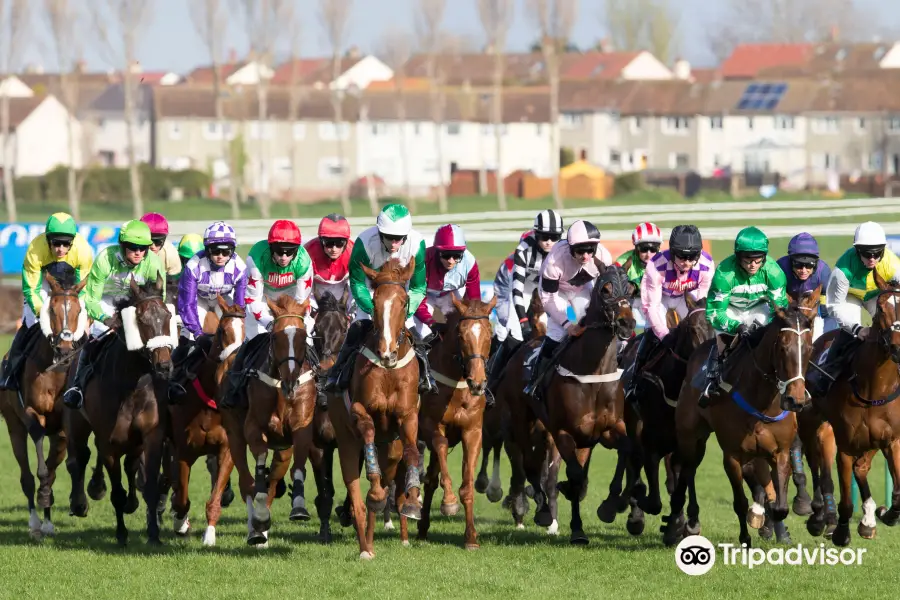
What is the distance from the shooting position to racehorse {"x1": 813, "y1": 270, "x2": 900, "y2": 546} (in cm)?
1116

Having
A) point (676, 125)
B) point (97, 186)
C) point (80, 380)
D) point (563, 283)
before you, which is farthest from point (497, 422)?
point (676, 125)

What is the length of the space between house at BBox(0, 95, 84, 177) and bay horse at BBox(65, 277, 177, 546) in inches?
3020

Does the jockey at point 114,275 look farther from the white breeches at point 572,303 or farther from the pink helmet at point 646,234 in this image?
the pink helmet at point 646,234

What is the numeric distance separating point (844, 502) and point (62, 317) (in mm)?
6325

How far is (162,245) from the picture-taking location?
15.0m

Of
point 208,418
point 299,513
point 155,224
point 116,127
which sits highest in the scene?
point 116,127

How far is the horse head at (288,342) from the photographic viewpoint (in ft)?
36.5

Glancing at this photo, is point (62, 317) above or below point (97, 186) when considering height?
below

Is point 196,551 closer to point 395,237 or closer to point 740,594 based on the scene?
point 395,237

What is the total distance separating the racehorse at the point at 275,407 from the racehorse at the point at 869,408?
12.9 ft

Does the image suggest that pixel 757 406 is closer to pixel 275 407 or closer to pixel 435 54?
pixel 275 407

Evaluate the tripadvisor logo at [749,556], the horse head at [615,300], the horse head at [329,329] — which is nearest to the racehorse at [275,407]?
the horse head at [329,329]

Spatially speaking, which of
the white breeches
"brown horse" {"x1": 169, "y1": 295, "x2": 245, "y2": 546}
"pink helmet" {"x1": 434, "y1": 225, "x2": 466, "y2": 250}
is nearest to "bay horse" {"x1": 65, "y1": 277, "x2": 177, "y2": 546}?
"brown horse" {"x1": 169, "y1": 295, "x2": 245, "y2": 546}

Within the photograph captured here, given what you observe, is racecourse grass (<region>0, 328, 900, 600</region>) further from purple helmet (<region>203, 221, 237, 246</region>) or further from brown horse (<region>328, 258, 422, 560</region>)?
purple helmet (<region>203, 221, 237, 246</region>)
